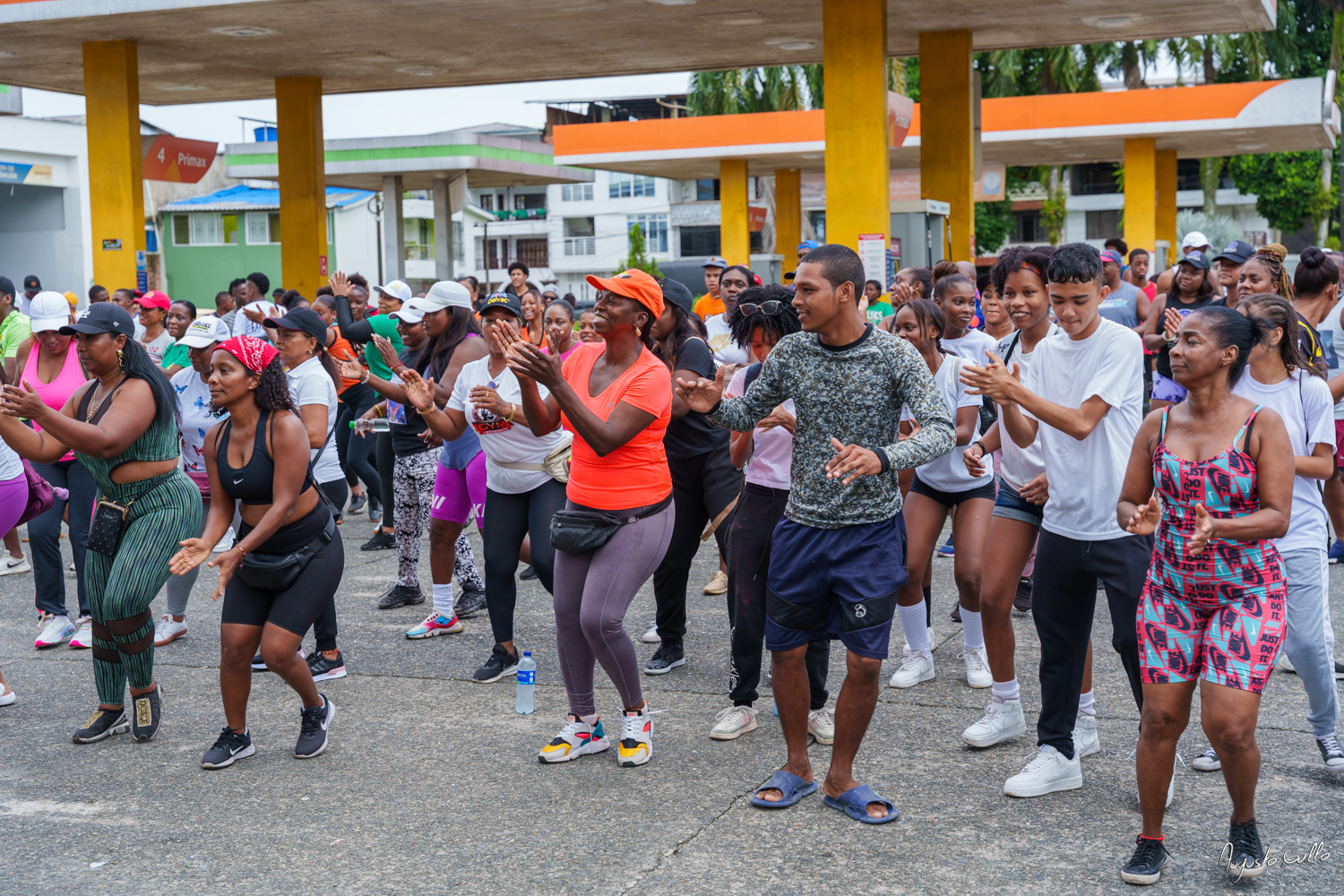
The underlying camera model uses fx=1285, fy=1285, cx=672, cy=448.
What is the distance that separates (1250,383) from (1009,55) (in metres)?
36.0

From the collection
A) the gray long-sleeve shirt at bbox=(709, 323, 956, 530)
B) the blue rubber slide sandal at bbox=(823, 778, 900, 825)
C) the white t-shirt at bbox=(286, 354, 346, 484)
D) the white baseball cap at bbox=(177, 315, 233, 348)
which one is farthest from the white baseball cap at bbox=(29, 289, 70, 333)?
the blue rubber slide sandal at bbox=(823, 778, 900, 825)

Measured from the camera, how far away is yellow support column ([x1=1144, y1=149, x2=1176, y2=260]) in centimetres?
2984

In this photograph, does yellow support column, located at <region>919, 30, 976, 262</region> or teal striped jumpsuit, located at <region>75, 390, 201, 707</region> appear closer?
teal striped jumpsuit, located at <region>75, 390, 201, 707</region>

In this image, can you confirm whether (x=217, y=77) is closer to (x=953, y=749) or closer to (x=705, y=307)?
(x=705, y=307)

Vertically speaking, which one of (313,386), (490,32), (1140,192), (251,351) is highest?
(490,32)

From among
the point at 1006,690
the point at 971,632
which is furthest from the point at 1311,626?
the point at 971,632

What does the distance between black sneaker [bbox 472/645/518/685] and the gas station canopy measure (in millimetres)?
10411

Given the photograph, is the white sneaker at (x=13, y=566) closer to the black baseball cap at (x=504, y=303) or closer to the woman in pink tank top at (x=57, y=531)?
the woman in pink tank top at (x=57, y=531)

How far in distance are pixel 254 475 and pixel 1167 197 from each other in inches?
1150

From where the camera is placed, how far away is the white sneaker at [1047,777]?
4.67m

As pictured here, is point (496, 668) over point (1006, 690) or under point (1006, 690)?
under

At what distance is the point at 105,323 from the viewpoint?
5.46m

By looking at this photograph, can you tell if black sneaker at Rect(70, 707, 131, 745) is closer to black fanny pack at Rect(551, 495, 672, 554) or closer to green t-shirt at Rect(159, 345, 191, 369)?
black fanny pack at Rect(551, 495, 672, 554)

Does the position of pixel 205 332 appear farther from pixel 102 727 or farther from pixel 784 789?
pixel 784 789
